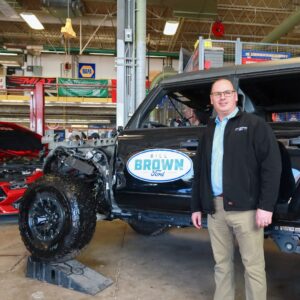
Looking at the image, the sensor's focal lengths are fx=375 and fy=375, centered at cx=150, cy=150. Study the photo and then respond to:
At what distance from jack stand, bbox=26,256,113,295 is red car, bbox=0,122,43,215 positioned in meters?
1.95

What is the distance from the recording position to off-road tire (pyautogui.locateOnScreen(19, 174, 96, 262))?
3037mm

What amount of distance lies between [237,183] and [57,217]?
172 cm

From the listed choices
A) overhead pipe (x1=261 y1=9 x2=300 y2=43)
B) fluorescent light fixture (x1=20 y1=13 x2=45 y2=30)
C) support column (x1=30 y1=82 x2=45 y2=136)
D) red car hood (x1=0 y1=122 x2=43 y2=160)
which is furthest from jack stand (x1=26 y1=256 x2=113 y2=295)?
fluorescent light fixture (x1=20 y1=13 x2=45 y2=30)

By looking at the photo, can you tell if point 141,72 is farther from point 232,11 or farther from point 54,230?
point 232,11

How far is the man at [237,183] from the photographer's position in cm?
195

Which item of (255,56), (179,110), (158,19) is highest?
(158,19)

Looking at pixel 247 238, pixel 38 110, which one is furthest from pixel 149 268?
pixel 38 110

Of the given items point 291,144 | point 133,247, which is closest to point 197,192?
point 291,144

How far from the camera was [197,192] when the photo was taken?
2.25 m

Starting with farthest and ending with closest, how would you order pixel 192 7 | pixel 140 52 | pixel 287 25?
pixel 287 25 < pixel 192 7 < pixel 140 52

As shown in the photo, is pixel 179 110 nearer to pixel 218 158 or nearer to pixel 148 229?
pixel 218 158

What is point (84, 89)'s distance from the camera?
14.3 meters

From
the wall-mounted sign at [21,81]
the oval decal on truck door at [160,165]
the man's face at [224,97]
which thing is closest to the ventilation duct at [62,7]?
the wall-mounted sign at [21,81]

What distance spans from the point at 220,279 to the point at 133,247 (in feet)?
6.53
